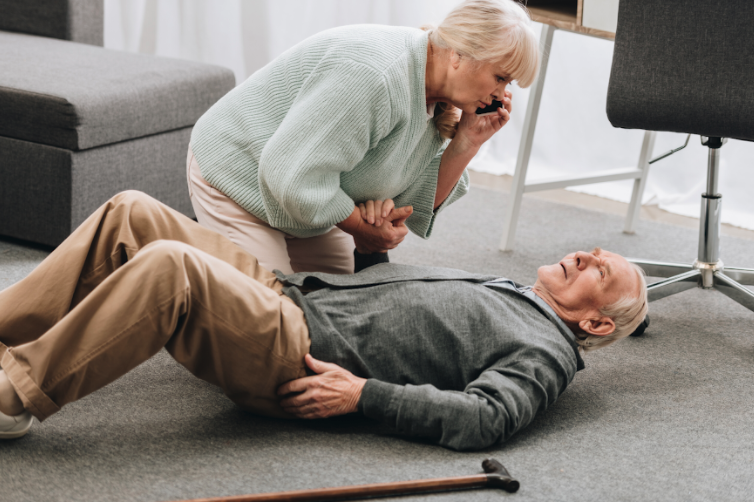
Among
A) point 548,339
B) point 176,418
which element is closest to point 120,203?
point 176,418

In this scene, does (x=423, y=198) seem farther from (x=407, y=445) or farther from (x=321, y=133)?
(x=407, y=445)

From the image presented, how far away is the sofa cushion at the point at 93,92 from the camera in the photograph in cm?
213

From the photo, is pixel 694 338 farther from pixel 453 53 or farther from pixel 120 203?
pixel 120 203

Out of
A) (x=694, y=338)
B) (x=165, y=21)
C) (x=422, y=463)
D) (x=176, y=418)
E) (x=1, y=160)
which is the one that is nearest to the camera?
(x=422, y=463)

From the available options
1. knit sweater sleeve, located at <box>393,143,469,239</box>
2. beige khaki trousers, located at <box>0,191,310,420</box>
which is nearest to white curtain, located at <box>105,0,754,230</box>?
knit sweater sleeve, located at <box>393,143,469,239</box>

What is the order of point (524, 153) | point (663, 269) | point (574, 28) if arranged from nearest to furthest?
point (663, 269), point (574, 28), point (524, 153)

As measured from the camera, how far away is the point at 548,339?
4.80ft

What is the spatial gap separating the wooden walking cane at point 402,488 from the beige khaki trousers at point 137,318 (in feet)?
0.80

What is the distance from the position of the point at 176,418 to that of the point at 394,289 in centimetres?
46

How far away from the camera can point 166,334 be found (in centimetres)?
126

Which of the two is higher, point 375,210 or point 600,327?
point 375,210

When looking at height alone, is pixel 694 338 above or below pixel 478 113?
below

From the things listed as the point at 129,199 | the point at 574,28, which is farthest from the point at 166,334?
the point at 574,28

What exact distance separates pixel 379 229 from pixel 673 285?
90 centimetres
